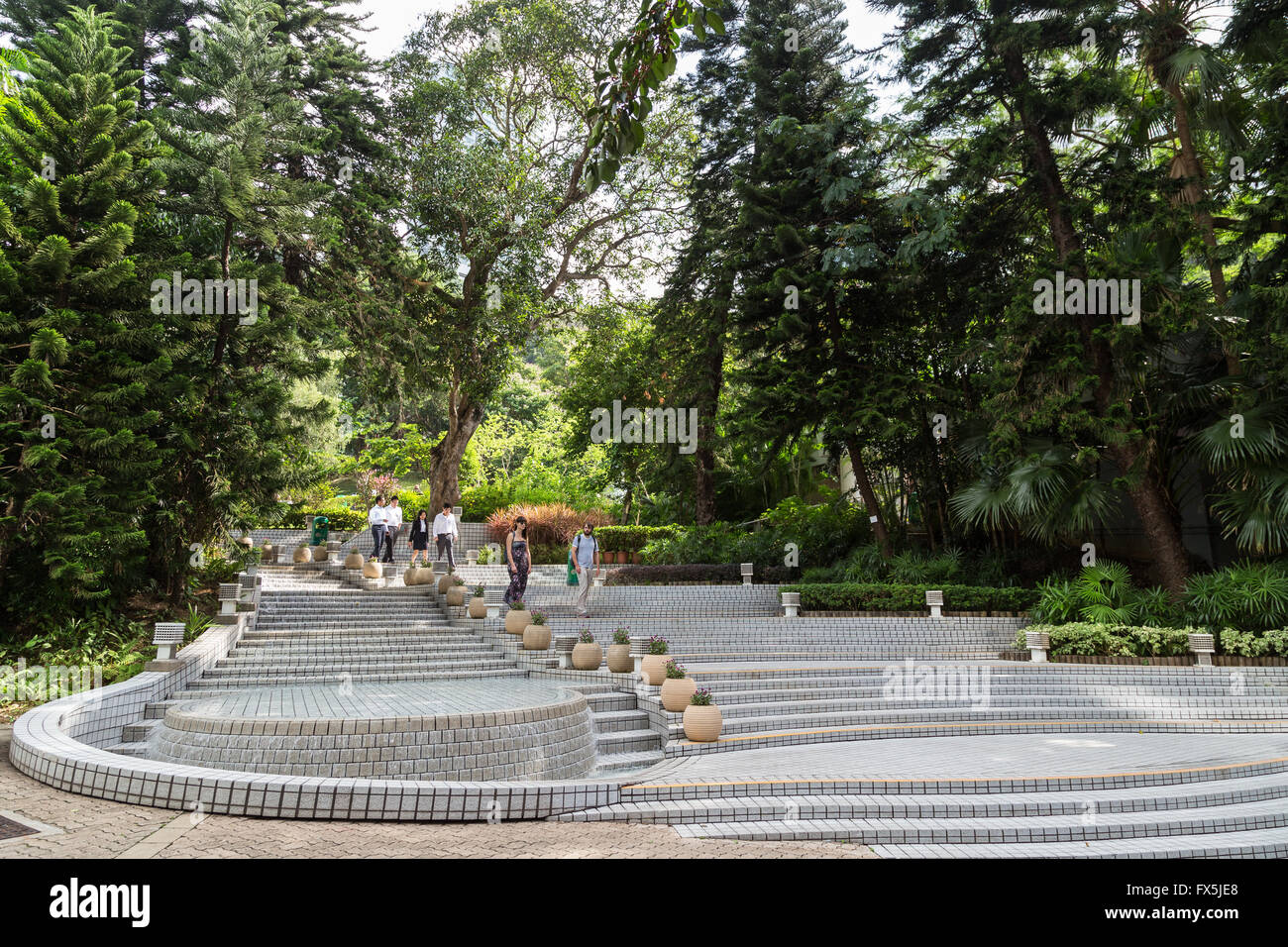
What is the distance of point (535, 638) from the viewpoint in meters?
11.2

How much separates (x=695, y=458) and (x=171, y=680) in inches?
539

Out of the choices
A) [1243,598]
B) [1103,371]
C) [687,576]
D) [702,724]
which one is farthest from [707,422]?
[702,724]

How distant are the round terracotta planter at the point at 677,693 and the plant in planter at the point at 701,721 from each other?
345mm

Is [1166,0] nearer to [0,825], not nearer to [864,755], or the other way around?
[864,755]

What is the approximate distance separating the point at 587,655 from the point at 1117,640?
782 centimetres

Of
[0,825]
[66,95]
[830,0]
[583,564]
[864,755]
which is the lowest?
[864,755]

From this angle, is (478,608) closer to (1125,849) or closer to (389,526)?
(389,526)

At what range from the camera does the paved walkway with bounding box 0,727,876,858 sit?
4.48 meters

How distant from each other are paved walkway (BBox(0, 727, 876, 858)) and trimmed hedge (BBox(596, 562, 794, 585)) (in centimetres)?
1208

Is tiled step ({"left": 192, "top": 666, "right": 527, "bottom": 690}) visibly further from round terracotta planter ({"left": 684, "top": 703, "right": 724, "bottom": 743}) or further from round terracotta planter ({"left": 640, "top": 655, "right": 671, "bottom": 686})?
round terracotta planter ({"left": 684, "top": 703, "right": 724, "bottom": 743})

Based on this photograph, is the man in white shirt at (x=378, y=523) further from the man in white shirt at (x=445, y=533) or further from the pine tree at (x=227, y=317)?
the pine tree at (x=227, y=317)

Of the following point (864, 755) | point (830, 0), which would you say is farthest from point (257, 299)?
point (830, 0)

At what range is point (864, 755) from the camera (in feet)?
24.8

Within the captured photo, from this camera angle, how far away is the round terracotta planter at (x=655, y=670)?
9.29 m
